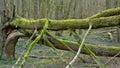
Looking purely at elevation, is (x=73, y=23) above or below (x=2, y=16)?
above

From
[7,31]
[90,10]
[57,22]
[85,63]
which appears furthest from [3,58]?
[90,10]

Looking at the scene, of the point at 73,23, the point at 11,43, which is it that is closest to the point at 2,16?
the point at 11,43

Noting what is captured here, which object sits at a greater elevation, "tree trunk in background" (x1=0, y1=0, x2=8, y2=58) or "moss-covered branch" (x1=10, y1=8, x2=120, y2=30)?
"moss-covered branch" (x1=10, y1=8, x2=120, y2=30)

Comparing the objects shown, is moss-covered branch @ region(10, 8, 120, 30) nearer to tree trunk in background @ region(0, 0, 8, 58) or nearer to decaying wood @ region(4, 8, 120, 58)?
decaying wood @ region(4, 8, 120, 58)

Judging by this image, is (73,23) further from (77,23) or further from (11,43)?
(11,43)

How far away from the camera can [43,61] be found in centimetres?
552

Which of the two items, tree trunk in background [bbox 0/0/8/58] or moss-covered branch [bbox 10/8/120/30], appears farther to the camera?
tree trunk in background [bbox 0/0/8/58]

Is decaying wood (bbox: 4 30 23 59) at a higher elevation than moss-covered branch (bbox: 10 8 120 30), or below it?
below

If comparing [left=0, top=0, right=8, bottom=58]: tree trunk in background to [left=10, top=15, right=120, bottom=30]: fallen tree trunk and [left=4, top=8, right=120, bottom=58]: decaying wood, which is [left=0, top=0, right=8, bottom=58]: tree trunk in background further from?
[left=10, top=15, right=120, bottom=30]: fallen tree trunk

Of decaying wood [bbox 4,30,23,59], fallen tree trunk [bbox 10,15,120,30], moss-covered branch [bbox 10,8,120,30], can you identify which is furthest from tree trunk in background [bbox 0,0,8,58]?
fallen tree trunk [bbox 10,15,120,30]

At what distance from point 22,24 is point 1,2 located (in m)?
0.82

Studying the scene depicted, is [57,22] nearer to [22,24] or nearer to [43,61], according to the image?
[22,24]

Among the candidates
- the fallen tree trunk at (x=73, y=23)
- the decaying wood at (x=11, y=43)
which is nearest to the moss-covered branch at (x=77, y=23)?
the fallen tree trunk at (x=73, y=23)

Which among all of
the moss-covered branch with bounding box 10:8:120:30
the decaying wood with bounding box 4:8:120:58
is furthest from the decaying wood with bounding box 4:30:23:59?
the moss-covered branch with bounding box 10:8:120:30
